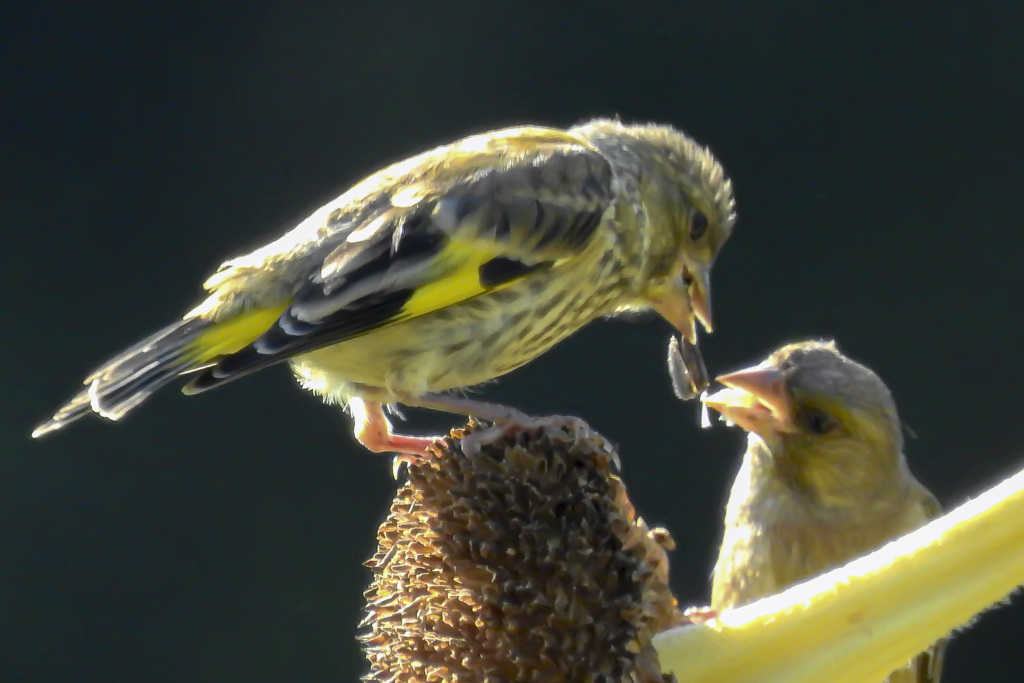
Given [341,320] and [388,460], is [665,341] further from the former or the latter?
[341,320]

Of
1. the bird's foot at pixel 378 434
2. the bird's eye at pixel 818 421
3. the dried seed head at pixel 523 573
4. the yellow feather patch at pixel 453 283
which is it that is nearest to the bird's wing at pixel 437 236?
the yellow feather patch at pixel 453 283

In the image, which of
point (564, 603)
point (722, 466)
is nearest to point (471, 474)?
point (564, 603)

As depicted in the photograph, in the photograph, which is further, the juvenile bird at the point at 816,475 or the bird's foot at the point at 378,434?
the juvenile bird at the point at 816,475

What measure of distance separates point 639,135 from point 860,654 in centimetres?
98

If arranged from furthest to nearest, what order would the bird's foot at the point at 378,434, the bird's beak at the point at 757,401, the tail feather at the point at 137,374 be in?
the bird's beak at the point at 757,401
the bird's foot at the point at 378,434
the tail feather at the point at 137,374

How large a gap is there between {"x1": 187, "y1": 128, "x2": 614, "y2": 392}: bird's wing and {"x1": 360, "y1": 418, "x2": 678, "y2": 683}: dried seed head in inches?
11.2

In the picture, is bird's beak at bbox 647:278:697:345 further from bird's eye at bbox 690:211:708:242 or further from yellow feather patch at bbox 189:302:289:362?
yellow feather patch at bbox 189:302:289:362

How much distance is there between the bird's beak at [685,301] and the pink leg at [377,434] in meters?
0.38

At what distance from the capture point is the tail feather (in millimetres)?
1104

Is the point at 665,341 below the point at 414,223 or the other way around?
the other way around

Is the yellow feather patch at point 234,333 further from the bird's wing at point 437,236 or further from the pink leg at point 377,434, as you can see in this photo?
the pink leg at point 377,434

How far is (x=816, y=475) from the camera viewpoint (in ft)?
5.05

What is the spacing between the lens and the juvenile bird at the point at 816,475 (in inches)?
58.7

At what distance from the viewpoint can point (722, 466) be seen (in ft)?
8.32
